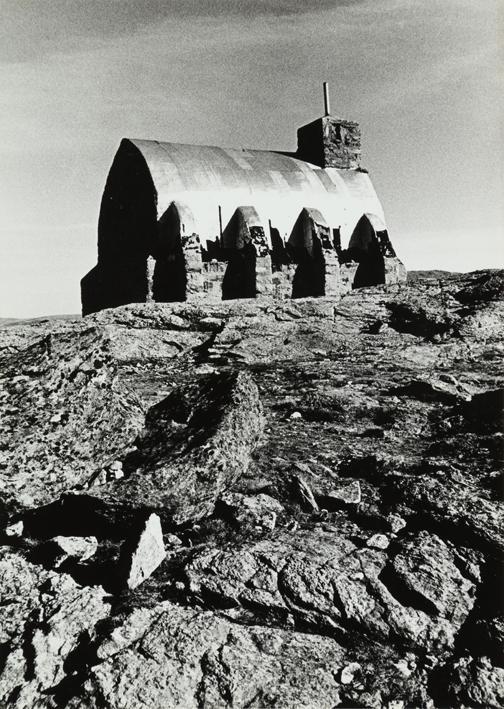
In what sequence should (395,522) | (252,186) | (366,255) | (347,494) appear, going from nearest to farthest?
(395,522)
(347,494)
(252,186)
(366,255)

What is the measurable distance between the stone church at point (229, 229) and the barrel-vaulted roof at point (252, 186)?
0.03 m

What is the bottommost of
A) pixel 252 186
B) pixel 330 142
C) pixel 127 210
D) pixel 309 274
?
pixel 309 274

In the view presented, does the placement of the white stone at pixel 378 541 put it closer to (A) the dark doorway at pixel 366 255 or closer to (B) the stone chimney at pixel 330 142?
(A) the dark doorway at pixel 366 255

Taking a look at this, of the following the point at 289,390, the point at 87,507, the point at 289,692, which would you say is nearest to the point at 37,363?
the point at 87,507

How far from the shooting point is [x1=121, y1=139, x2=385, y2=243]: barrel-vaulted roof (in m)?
15.3

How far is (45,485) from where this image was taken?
399cm

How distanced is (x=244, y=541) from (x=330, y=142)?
17454 mm

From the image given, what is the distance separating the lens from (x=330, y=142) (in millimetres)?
19000

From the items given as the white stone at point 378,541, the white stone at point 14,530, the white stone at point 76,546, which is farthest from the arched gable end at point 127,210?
the white stone at point 378,541

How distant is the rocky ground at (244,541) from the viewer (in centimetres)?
264

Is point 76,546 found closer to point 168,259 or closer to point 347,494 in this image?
point 347,494

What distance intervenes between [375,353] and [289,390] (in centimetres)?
208

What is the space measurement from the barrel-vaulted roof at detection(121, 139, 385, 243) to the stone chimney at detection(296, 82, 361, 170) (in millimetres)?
457

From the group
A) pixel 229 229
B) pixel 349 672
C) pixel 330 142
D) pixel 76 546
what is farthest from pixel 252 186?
pixel 349 672
